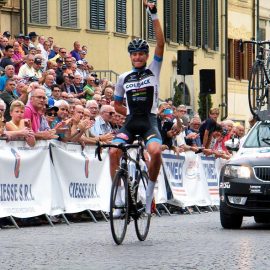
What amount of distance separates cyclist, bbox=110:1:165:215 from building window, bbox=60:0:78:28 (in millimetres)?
28424

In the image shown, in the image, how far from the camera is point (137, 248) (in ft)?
49.5

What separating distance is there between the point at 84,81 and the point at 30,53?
11.5 ft

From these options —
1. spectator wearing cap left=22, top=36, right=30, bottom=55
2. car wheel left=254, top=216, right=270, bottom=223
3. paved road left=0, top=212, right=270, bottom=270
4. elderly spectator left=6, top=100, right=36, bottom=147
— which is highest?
spectator wearing cap left=22, top=36, right=30, bottom=55

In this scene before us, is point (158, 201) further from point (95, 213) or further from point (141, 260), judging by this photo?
point (141, 260)

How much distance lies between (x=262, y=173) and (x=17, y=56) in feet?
38.8

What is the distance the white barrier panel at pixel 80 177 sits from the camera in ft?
68.5

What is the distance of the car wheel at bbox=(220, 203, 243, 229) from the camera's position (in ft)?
64.3

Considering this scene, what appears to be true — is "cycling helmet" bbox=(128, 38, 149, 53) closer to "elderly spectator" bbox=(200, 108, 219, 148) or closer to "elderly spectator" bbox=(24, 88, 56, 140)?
"elderly spectator" bbox=(24, 88, 56, 140)

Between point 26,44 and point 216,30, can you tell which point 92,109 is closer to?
point 26,44

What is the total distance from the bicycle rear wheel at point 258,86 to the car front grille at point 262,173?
767 cm

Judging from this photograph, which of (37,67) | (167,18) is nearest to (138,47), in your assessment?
(37,67)

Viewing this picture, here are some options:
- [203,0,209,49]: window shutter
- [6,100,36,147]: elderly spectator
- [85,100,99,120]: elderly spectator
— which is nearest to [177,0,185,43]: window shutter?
[203,0,209,49]: window shutter

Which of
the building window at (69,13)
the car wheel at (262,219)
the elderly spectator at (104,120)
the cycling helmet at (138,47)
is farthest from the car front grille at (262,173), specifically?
the building window at (69,13)

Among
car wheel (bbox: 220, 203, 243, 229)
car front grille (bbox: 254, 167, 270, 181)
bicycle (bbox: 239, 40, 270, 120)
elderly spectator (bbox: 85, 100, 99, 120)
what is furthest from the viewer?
bicycle (bbox: 239, 40, 270, 120)
